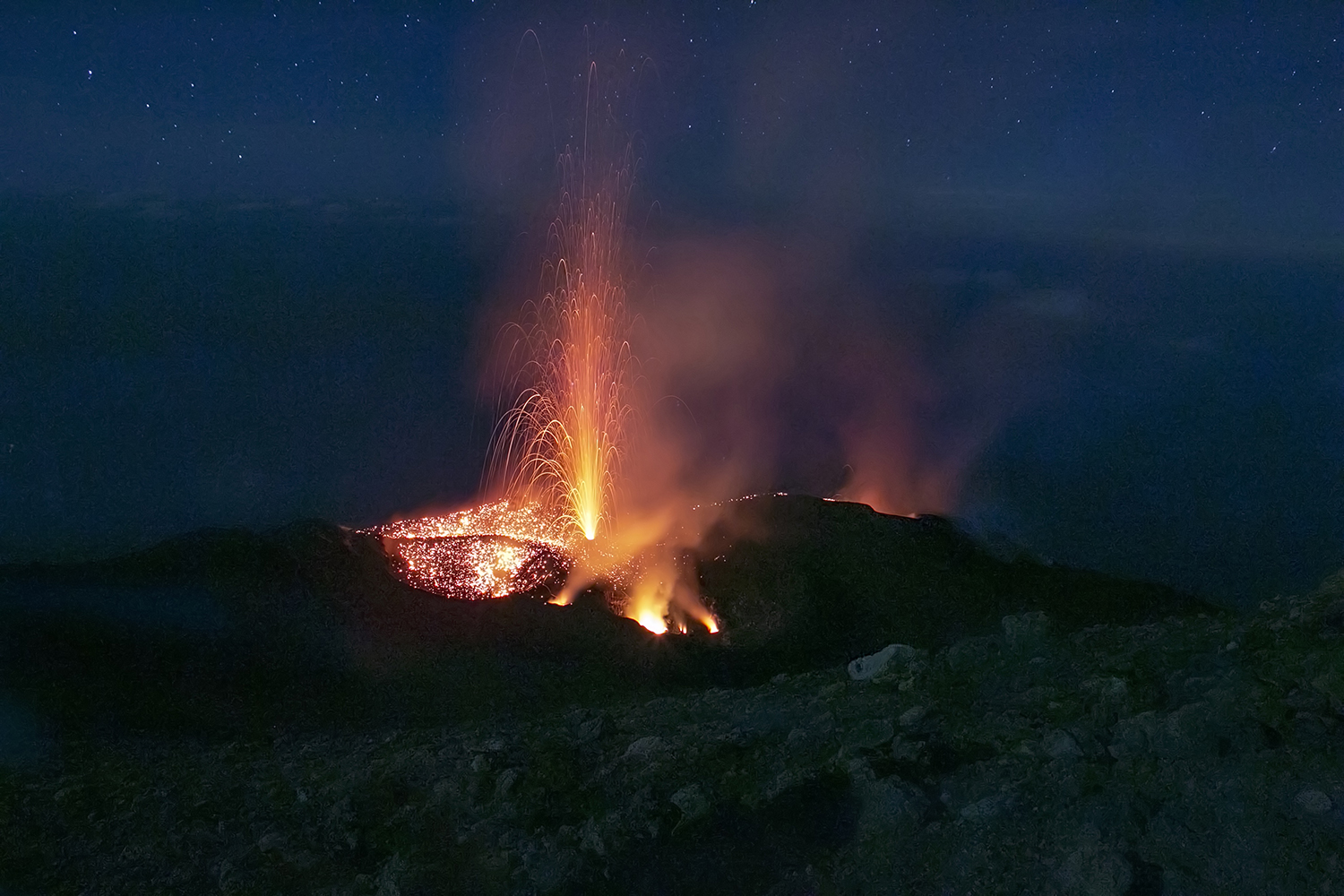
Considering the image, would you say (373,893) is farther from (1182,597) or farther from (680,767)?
(1182,597)

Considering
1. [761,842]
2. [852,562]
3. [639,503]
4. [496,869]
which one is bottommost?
[761,842]

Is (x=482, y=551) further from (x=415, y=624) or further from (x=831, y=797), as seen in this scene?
(x=831, y=797)

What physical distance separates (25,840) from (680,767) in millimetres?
5574

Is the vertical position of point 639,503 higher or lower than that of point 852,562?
higher

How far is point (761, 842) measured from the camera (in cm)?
607

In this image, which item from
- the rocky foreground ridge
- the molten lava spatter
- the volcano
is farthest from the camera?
the molten lava spatter

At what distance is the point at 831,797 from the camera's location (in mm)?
6410

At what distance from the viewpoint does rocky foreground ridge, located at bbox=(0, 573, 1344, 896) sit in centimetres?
551

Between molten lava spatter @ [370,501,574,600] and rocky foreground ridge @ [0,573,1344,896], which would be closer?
rocky foreground ridge @ [0,573,1344,896]

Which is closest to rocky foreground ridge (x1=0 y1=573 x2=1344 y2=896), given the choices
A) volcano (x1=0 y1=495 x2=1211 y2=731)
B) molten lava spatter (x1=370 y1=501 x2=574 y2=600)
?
volcano (x1=0 y1=495 x2=1211 y2=731)

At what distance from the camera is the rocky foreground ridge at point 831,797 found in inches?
217

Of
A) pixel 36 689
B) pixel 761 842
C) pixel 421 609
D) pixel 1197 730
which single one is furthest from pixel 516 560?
pixel 1197 730

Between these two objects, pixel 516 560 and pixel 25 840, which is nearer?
pixel 25 840

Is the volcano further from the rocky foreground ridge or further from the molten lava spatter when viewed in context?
the rocky foreground ridge
